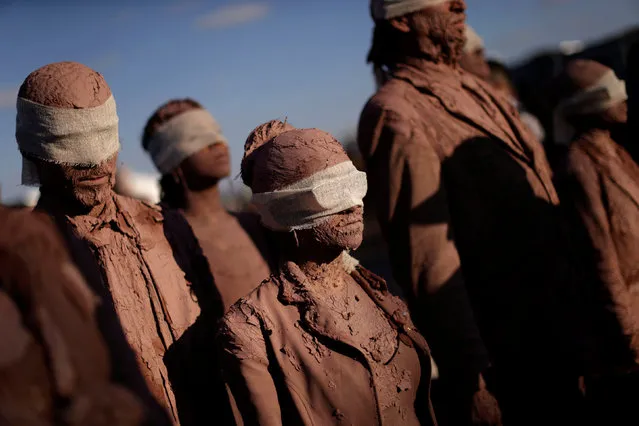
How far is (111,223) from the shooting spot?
2.70 m

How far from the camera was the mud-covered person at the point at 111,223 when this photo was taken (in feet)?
8.09

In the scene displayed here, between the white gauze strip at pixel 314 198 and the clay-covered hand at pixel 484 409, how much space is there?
130 cm

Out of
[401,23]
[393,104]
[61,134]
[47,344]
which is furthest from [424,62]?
[47,344]

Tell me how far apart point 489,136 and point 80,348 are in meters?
2.80

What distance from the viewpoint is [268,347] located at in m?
2.42

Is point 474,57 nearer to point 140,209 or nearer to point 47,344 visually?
point 140,209

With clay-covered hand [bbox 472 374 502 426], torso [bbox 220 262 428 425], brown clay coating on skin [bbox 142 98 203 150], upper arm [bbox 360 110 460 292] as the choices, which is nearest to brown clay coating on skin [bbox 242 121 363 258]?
torso [bbox 220 262 428 425]

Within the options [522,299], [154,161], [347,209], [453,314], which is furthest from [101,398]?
[154,161]

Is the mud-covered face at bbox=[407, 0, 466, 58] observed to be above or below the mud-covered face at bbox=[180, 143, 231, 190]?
above

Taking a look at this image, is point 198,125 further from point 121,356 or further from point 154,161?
point 121,356

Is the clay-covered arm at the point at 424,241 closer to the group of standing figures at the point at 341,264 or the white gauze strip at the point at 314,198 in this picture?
the group of standing figures at the point at 341,264

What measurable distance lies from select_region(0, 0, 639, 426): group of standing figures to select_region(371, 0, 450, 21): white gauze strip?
11 millimetres

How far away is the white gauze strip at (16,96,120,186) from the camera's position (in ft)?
8.02

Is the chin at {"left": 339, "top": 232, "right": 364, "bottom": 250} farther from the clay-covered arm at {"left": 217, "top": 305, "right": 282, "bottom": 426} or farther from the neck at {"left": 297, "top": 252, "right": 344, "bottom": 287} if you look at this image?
the clay-covered arm at {"left": 217, "top": 305, "right": 282, "bottom": 426}
